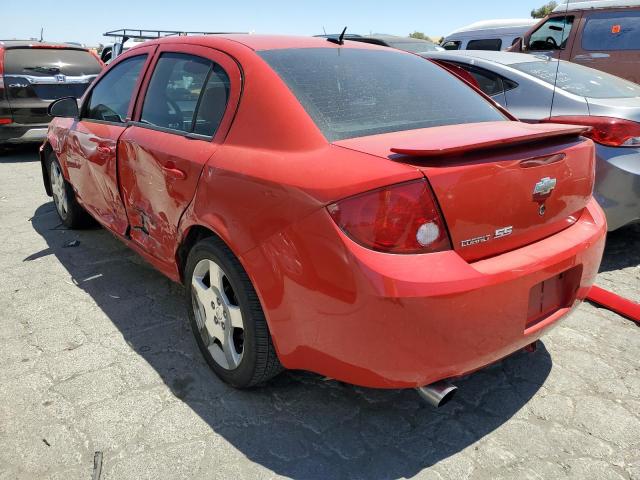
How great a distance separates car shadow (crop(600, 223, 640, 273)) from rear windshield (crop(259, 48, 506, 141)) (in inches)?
77.7

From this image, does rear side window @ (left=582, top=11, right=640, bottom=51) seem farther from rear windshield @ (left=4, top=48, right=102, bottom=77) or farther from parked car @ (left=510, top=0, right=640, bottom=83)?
rear windshield @ (left=4, top=48, right=102, bottom=77)

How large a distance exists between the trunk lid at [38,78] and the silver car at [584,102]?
18.0ft

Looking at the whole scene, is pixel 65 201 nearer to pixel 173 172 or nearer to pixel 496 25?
pixel 173 172

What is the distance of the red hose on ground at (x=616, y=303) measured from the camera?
3.29 m

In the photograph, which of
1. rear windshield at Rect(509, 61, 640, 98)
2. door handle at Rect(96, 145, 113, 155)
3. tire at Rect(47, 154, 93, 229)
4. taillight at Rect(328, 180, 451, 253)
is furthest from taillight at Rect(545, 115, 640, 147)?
tire at Rect(47, 154, 93, 229)

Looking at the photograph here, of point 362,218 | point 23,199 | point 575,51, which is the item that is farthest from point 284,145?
point 575,51

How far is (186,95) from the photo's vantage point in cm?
286

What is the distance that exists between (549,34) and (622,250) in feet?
15.1

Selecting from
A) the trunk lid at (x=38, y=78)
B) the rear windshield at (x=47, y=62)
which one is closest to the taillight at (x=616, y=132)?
the trunk lid at (x=38, y=78)

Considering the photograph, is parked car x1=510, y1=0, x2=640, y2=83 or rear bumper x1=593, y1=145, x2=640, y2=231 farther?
parked car x1=510, y1=0, x2=640, y2=83

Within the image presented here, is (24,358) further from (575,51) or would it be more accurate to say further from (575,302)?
(575,51)

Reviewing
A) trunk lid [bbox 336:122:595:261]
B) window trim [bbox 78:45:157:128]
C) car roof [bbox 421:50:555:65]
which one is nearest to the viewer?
trunk lid [bbox 336:122:595:261]

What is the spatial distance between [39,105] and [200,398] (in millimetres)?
6870

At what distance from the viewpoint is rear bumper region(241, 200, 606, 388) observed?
181 centimetres
